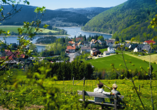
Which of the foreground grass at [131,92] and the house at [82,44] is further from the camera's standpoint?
the house at [82,44]

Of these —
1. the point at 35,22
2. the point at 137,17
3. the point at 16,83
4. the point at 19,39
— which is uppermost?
the point at 137,17

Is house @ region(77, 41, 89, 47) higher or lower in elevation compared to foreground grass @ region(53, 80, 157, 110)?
lower

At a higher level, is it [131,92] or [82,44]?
[131,92]

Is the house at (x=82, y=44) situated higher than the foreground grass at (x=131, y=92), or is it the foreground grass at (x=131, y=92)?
the foreground grass at (x=131, y=92)

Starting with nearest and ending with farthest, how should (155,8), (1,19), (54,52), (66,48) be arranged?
(1,19), (54,52), (66,48), (155,8)

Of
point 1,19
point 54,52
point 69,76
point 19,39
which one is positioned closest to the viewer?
point 19,39

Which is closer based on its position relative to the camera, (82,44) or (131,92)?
(131,92)

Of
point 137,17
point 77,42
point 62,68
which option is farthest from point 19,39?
point 137,17

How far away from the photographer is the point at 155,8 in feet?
645

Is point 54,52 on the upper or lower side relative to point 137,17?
lower

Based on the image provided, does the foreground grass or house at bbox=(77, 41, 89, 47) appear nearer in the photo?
the foreground grass

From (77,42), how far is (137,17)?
100358 millimetres

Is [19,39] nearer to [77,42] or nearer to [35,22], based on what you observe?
[35,22]

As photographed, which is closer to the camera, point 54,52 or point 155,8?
point 54,52
